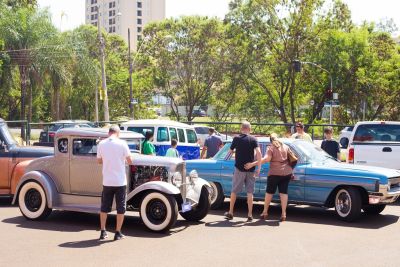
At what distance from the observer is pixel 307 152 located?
1164 cm

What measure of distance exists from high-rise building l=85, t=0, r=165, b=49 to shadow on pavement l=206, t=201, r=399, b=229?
4991 inches

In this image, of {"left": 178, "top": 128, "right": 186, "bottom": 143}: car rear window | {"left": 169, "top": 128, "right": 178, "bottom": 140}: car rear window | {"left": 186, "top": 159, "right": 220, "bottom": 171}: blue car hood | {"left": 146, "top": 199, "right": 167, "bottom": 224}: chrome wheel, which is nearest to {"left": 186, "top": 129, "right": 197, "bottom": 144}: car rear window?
{"left": 178, "top": 128, "right": 186, "bottom": 143}: car rear window

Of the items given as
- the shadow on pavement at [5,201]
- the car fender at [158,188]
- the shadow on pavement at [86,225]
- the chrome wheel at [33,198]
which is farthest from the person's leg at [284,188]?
the shadow on pavement at [5,201]

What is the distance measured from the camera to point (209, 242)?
29.0ft

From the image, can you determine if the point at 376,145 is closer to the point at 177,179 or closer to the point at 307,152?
the point at 307,152

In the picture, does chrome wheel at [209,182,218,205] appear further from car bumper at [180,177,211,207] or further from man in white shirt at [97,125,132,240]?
man in white shirt at [97,125,132,240]

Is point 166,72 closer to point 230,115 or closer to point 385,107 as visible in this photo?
point 230,115

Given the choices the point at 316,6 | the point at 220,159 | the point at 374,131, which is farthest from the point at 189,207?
the point at 316,6

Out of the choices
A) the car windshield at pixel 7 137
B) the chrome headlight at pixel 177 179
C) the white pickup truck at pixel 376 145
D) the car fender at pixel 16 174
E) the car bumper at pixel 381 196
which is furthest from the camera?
the white pickup truck at pixel 376 145

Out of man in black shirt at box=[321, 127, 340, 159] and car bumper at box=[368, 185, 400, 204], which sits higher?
man in black shirt at box=[321, 127, 340, 159]

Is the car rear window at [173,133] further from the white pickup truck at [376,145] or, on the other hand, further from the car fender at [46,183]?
the car fender at [46,183]

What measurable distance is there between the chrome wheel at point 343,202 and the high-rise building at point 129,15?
421 ft

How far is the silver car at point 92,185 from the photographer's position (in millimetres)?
9602

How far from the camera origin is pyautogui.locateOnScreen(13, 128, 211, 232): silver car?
960 cm
